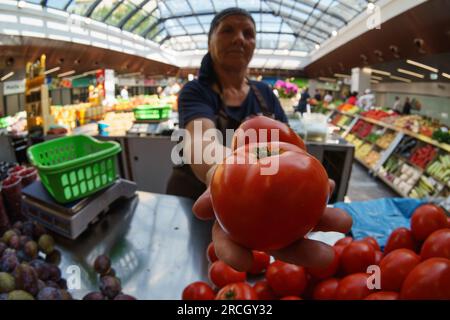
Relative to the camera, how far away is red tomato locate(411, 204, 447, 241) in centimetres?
105

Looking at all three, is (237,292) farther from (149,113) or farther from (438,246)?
(149,113)

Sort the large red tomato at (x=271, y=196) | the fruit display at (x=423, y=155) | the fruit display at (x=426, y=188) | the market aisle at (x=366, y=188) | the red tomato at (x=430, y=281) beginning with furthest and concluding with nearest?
the market aisle at (x=366, y=188), the fruit display at (x=423, y=155), the fruit display at (x=426, y=188), the red tomato at (x=430, y=281), the large red tomato at (x=271, y=196)

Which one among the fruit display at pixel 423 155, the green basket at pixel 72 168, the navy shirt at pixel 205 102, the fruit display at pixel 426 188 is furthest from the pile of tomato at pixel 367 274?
the fruit display at pixel 423 155

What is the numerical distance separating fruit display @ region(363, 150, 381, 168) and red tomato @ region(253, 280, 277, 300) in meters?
6.24

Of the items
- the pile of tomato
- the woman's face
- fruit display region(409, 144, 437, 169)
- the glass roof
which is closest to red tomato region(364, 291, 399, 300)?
the pile of tomato

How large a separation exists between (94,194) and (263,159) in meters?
1.47

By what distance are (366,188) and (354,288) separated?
214 inches

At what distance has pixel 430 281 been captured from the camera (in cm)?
76

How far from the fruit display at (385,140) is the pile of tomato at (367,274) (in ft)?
19.7

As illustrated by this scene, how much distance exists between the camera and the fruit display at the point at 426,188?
187 inches

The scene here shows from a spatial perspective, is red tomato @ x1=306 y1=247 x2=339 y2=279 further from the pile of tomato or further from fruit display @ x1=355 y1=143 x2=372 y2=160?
fruit display @ x1=355 y1=143 x2=372 y2=160

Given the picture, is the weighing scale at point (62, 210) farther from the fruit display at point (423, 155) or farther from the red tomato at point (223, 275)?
the fruit display at point (423, 155)
